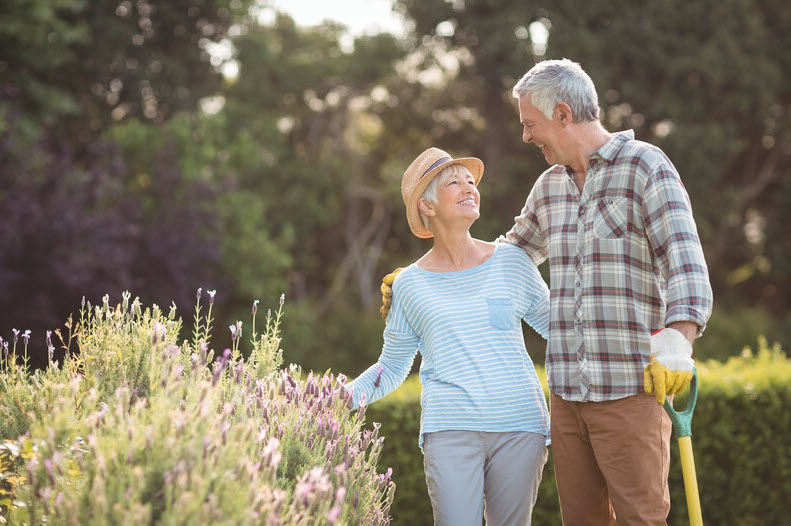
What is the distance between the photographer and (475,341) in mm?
3109

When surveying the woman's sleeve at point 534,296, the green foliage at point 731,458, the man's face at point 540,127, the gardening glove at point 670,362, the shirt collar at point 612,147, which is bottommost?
the green foliage at point 731,458

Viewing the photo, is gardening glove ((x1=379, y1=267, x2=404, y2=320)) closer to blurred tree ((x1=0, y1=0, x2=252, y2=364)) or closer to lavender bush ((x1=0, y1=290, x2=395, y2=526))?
lavender bush ((x1=0, y1=290, x2=395, y2=526))

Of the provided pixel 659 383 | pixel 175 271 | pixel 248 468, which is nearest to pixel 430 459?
pixel 659 383

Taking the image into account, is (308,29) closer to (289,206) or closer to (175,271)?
(289,206)

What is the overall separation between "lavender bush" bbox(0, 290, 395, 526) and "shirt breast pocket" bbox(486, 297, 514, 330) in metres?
0.59

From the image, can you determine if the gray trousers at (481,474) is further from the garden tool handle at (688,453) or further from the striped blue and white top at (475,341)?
the garden tool handle at (688,453)

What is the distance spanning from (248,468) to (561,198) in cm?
162

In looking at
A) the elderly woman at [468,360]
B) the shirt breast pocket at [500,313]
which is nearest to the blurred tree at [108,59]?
the elderly woman at [468,360]

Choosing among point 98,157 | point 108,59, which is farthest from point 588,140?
point 108,59

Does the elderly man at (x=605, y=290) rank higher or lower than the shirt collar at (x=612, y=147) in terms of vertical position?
lower

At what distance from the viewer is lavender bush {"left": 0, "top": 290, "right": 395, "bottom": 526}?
2049 millimetres

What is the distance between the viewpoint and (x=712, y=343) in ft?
58.3

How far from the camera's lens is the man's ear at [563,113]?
9.82ft

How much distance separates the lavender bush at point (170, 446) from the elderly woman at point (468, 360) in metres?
0.27
